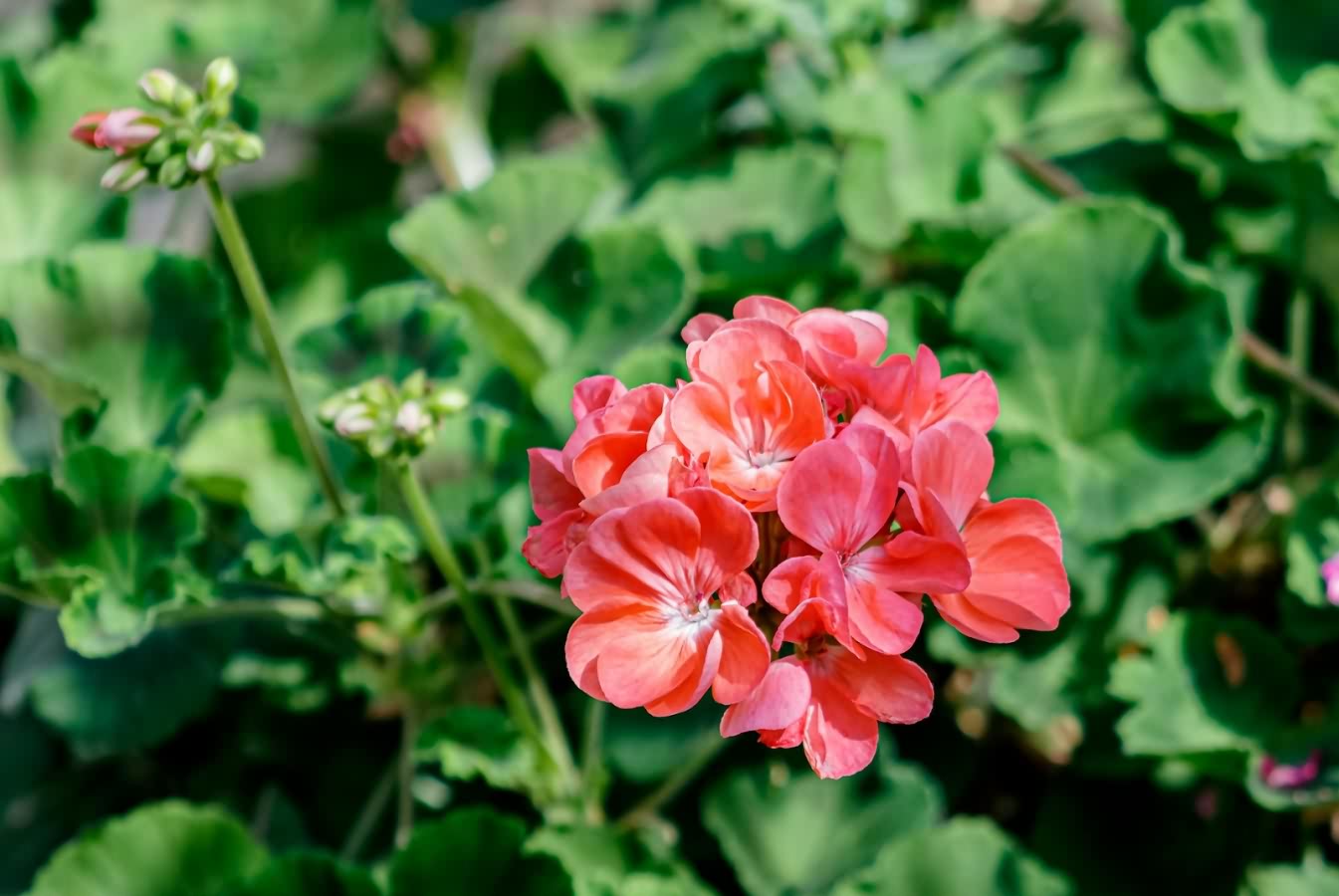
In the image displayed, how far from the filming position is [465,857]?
1.14m

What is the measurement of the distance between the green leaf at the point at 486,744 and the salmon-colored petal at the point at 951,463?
528mm

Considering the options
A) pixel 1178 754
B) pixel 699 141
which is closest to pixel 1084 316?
pixel 1178 754

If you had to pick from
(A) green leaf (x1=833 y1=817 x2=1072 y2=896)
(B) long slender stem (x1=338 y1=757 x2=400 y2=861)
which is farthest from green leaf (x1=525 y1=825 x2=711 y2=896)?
(B) long slender stem (x1=338 y1=757 x2=400 y2=861)

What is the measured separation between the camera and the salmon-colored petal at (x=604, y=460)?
2.52 feet

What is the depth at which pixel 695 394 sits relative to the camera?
2.57ft

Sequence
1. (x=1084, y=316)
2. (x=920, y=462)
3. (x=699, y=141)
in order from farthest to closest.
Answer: (x=699, y=141), (x=1084, y=316), (x=920, y=462)

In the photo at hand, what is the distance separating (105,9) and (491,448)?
1306 mm

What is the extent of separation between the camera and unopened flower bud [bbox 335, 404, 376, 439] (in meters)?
0.91

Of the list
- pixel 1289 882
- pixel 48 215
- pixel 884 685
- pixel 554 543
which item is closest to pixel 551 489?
pixel 554 543

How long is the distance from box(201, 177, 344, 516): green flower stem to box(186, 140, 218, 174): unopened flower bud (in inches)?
0.6

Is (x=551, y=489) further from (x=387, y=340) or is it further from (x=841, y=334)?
(x=387, y=340)

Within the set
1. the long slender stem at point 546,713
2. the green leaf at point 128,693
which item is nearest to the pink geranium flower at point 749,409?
the long slender stem at point 546,713

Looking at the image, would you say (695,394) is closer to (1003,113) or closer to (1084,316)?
(1084,316)

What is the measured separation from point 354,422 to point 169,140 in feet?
0.82
